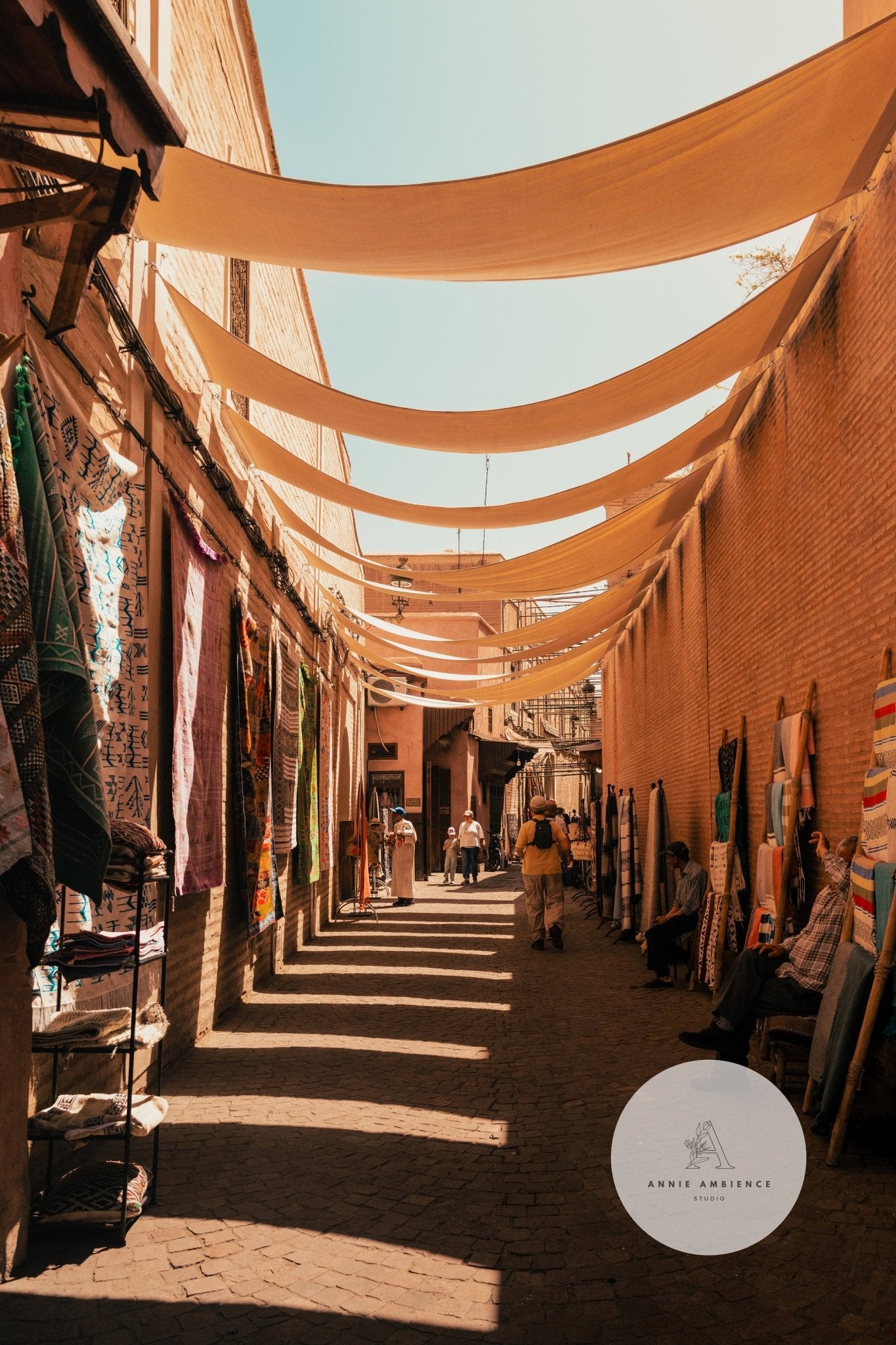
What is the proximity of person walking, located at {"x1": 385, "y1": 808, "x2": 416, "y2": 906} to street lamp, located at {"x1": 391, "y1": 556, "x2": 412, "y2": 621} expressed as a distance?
3.78 meters

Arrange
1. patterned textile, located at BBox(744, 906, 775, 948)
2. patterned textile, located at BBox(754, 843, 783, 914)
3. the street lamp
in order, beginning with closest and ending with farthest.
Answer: patterned textile, located at BBox(744, 906, 775, 948) → patterned textile, located at BBox(754, 843, 783, 914) → the street lamp

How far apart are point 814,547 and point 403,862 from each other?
11.9m

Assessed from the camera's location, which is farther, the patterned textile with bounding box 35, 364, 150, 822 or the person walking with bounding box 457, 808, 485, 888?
the person walking with bounding box 457, 808, 485, 888

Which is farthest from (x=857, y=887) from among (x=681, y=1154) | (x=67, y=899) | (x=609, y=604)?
(x=609, y=604)

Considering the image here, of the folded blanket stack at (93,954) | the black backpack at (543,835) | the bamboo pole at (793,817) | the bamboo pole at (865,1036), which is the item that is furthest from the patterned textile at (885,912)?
the black backpack at (543,835)

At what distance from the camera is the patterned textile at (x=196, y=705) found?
571 cm

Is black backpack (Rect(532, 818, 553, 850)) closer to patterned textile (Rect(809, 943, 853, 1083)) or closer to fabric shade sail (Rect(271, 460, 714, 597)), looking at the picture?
→ fabric shade sail (Rect(271, 460, 714, 597))

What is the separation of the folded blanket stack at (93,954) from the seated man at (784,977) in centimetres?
287

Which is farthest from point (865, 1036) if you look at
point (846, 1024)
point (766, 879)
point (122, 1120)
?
point (122, 1120)

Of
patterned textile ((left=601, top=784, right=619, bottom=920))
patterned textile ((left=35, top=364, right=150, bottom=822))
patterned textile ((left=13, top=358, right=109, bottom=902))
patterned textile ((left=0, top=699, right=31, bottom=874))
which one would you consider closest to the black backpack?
patterned textile ((left=601, top=784, right=619, bottom=920))

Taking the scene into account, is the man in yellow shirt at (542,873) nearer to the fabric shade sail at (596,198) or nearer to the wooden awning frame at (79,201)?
the fabric shade sail at (596,198)

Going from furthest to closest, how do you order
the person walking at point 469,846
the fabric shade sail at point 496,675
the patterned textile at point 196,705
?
the person walking at point 469,846 → the fabric shade sail at point 496,675 → the patterned textile at point 196,705

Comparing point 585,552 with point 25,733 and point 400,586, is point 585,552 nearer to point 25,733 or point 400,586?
point 25,733

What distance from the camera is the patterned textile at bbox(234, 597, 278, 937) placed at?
299 inches
